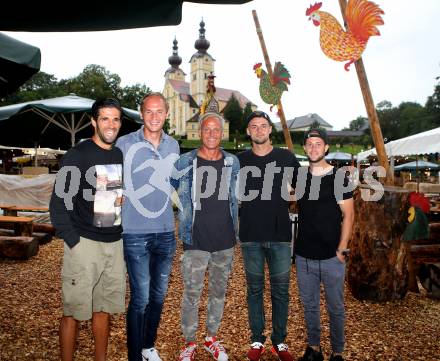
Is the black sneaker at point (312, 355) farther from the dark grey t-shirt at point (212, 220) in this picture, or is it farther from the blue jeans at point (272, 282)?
the dark grey t-shirt at point (212, 220)

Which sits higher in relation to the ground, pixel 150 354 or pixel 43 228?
pixel 43 228

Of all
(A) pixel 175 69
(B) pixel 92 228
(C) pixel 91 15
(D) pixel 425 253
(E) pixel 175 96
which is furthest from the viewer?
(A) pixel 175 69

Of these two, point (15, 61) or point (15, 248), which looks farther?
point (15, 248)

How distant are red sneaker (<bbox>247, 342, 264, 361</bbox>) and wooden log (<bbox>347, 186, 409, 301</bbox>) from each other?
81.9 inches

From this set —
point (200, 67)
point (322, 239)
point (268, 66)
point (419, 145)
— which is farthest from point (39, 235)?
point (200, 67)

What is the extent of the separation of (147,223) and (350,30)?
Answer: 357 centimetres

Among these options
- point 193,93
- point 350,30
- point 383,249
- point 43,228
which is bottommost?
point 43,228

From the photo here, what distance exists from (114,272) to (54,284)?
292 cm

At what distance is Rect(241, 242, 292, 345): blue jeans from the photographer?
10.1 feet

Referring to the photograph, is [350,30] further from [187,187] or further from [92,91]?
[92,91]

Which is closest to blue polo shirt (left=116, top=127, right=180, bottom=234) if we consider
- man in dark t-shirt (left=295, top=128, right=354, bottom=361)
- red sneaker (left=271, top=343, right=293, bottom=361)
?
man in dark t-shirt (left=295, top=128, right=354, bottom=361)

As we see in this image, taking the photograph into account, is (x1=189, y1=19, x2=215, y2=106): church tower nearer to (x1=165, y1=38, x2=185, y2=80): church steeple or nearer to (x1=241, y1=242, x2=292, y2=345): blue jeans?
(x1=165, y1=38, x2=185, y2=80): church steeple

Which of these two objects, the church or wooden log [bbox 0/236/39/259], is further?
the church

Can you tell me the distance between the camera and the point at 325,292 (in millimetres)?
3012
